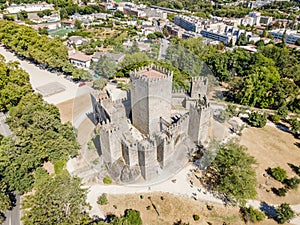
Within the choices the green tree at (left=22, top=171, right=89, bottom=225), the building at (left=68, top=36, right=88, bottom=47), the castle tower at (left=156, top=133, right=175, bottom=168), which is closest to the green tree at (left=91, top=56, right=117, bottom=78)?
the building at (left=68, top=36, right=88, bottom=47)

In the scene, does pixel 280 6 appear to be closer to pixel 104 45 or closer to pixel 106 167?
pixel 104 45

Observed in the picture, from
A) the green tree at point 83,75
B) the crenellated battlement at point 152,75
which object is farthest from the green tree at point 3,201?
the green tree at point 83,75

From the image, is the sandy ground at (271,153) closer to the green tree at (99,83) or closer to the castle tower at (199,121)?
the castle tower at (199,121)

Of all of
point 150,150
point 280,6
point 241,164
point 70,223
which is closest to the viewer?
point 70,223

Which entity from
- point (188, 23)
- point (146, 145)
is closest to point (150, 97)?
point (146, 145)

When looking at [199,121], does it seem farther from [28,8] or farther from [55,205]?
[28,8]

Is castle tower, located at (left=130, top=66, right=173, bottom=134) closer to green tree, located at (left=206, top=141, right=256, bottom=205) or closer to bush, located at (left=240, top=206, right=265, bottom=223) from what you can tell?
green tree, located at (left=206, top=141, right=256, bottom=205)

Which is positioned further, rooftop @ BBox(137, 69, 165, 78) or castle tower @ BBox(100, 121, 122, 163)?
rooftop @ BBox(137, 69, 165, 78)

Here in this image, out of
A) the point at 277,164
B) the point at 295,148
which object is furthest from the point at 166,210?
the point at 295,148
